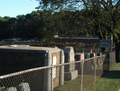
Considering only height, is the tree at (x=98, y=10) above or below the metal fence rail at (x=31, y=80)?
above

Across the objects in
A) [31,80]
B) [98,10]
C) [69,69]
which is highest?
[98,10]

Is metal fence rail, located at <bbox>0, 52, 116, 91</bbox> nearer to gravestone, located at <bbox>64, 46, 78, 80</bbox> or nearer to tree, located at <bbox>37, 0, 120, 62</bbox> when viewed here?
gravestone, located at <bbox>64, 46, 78, 80</bbox>

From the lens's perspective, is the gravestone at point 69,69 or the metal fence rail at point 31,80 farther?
the gravestone at point 69,69

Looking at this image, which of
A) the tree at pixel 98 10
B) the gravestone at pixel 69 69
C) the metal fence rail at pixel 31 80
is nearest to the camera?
the metal fence rail at pixel 31 80

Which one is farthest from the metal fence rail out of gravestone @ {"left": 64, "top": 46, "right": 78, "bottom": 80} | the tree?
the tree

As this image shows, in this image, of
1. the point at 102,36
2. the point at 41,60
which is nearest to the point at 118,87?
the point at 41,60

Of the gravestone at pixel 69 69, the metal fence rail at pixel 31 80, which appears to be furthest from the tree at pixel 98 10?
the metal fence rail at pixel 31 80

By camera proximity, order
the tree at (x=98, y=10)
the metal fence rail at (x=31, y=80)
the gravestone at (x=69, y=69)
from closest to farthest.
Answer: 1. the metal fence rail at (x=31, y=80)
2. the gravestone at (x=69, y=69)
3. the tree at (x=98, y=10)

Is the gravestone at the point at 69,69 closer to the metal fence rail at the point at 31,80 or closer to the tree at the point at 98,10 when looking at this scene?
the metal fence rail at the point at 31,80

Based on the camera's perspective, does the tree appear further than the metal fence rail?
Yes

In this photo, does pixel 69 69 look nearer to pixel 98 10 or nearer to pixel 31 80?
pixel 31 80

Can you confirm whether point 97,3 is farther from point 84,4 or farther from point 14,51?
point 14,51

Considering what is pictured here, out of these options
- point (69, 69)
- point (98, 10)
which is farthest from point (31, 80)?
point (98, 10)

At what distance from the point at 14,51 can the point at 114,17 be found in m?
13.2
